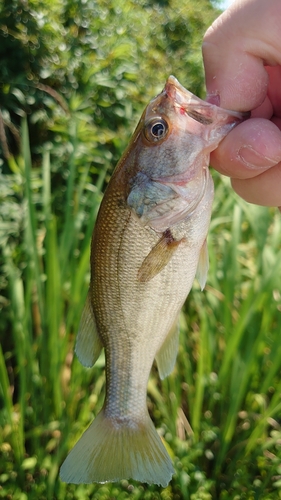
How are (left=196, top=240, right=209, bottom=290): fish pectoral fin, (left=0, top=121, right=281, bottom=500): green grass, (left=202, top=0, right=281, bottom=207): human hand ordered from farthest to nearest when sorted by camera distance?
(left=0, top=121, right=281, bottom=500): green grass, (left=196, top=240, right=209, bottom=290): fish pectoral fin, (left=202, top=0, right=281, bottom=207): human hand

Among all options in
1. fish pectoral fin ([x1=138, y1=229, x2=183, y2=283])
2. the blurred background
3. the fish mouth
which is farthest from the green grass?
the fish mouth

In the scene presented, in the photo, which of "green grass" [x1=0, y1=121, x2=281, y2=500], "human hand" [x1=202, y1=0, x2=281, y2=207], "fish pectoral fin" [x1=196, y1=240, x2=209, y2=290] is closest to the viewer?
"human hand" [x1=202, y1=0, x2=281, y2=207]

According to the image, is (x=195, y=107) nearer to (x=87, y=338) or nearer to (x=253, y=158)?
(x=253, y=158)

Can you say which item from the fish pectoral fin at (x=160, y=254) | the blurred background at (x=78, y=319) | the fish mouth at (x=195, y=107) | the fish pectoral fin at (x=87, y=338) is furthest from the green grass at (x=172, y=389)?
the fish mouth at (x=195, y=107)

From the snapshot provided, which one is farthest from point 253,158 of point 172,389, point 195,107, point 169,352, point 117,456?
point 172,389

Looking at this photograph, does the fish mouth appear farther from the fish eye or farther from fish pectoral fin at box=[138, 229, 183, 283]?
fish pectoral fin at box=[138, 229, 183, 283]

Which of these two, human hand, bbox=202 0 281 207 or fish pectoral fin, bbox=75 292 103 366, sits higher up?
human hand, bbox=202 0 281 207
